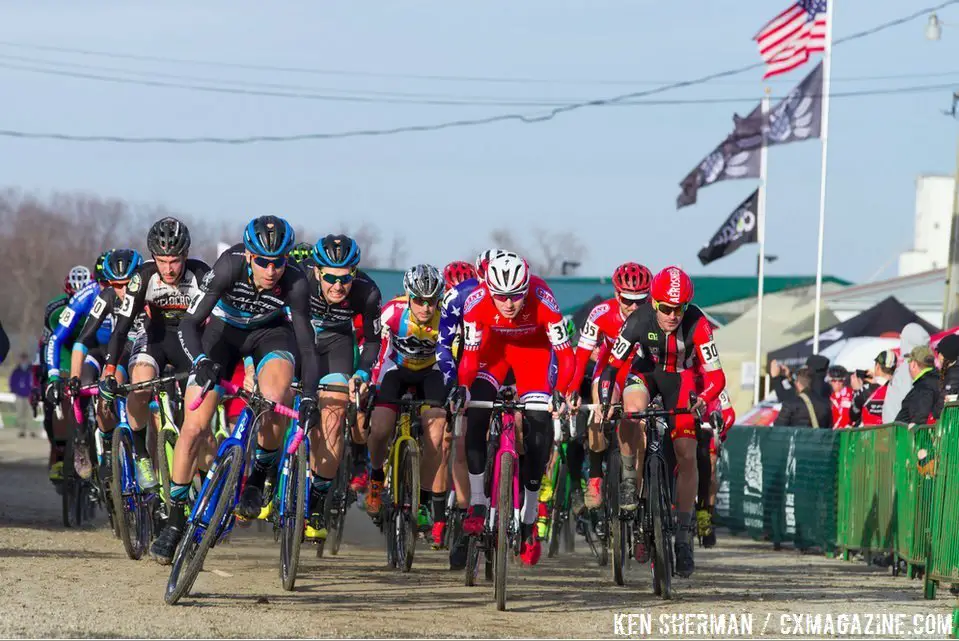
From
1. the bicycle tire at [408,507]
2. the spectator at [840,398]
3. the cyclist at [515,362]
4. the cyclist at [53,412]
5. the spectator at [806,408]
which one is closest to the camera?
the cyclist at [515,362]

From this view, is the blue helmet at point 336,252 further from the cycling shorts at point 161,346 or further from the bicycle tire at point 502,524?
the bicycle tire at point 502,524

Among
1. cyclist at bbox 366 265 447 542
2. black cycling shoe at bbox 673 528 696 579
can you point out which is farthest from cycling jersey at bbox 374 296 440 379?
black cycling shoe at bbox 673 528 696 579

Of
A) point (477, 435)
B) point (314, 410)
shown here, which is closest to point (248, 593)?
point (314, 410)

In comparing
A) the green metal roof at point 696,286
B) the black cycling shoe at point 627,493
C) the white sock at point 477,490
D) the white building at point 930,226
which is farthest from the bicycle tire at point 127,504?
the white building at point 930,226

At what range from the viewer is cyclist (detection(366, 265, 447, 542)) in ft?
39.2

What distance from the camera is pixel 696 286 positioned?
68125mm

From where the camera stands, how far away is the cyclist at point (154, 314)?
11656mm

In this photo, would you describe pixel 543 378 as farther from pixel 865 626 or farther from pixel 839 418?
pixel 839 418

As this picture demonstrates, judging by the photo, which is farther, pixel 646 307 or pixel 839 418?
pixel 839 418

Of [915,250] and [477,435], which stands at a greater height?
[915,250]

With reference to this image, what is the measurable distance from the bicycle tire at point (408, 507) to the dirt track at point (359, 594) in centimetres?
17

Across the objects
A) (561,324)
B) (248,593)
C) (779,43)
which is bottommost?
(248,593)

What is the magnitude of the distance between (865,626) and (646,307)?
2796mm

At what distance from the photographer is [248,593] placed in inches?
381
